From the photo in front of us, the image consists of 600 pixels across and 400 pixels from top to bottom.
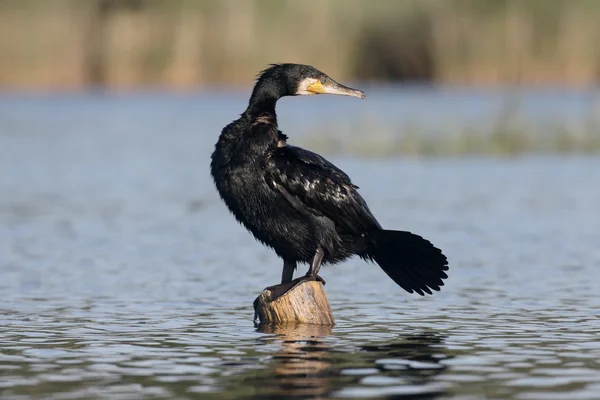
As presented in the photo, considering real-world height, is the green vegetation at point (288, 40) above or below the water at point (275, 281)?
above

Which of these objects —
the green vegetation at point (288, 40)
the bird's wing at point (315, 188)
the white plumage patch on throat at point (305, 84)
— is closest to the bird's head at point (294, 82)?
the white plumage patch on throat at point (305, 84)

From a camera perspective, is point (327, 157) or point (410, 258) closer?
point (410, 258)

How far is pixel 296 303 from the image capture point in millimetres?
8750

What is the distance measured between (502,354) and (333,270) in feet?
14.1

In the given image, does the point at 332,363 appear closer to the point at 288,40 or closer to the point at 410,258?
the point at 410,258

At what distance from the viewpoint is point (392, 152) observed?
2314cm

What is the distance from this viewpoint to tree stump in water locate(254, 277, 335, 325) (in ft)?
28.6

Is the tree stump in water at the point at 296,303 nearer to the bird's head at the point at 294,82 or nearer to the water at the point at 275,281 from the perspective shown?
the water at the point at 275,281

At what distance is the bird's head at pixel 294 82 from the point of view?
914 centimetres

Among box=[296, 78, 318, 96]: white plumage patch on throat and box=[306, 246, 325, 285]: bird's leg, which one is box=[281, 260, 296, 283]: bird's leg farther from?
box=[296, 78, 318, 96]: white plumage patch on throat

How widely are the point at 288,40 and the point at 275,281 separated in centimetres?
2197

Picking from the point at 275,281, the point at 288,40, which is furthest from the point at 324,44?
the point at 275,281

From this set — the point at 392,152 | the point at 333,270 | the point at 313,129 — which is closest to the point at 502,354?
the point at 333,270

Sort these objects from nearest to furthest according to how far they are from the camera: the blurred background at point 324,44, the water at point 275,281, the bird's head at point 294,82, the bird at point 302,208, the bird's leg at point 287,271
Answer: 1. the water at point 275,281
2. the bird at point 302,208
3. the bird's leg at point 287,271
4. the bird's head at point 294,82
5. the blurred background at point 324,44
